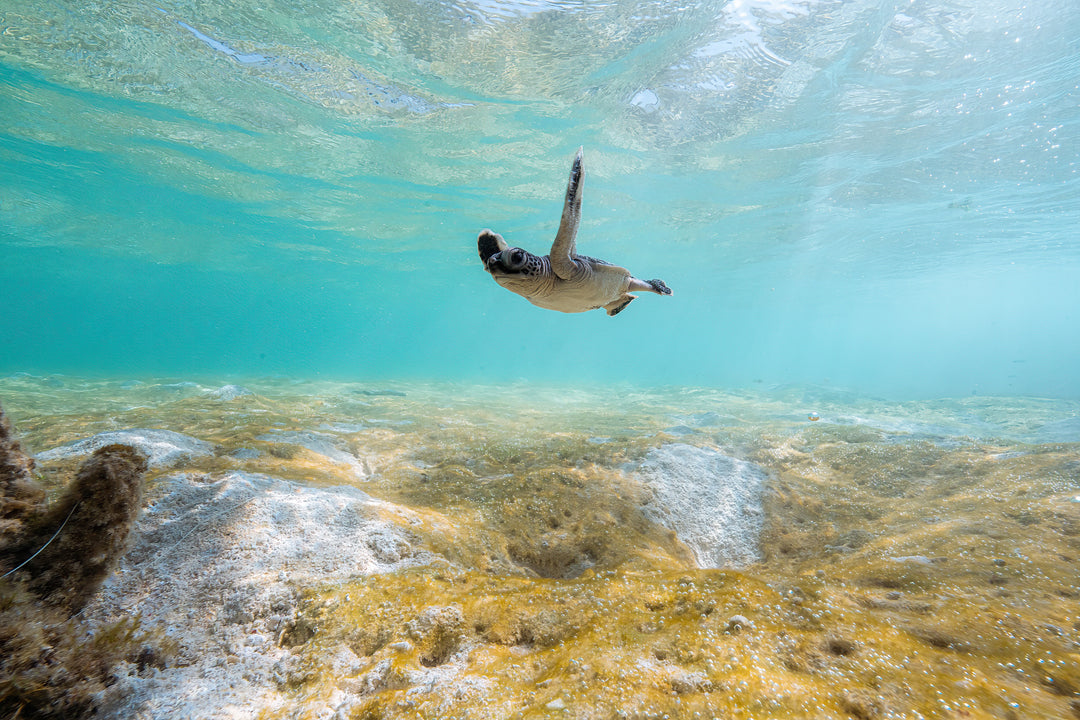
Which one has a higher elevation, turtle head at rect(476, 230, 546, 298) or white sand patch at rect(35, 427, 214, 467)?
turtle head at rect(476, 230, 546, 298)

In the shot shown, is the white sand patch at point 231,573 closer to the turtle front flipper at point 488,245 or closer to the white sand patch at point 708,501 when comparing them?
the turtle front flipper at point 488,245

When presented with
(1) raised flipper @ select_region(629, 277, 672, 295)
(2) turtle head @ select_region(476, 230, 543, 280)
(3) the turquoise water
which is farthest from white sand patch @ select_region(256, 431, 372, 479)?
(3) the turquoise water

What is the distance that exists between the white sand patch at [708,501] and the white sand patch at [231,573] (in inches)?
121

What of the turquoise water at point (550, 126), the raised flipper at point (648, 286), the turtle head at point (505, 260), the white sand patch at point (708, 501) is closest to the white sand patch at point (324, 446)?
the turtle head at point (505, 260)

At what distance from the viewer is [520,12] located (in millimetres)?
11305

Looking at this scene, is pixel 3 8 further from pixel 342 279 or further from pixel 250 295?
pixel 250 295

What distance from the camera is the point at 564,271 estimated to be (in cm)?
357

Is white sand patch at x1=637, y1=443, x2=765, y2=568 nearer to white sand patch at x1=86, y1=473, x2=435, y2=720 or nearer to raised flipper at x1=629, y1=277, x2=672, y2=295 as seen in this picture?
raised flipper at x1=629, y1=277, x2=672, y2=295

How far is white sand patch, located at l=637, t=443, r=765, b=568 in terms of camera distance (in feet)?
15.9

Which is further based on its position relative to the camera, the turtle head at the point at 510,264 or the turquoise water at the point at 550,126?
the turquoise water at the point at 550,126

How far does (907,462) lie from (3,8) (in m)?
24.0

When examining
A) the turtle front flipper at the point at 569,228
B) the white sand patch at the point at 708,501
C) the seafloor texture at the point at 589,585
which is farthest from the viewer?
the white sand patch at the point at 708,501

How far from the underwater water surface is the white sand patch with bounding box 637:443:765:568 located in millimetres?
53

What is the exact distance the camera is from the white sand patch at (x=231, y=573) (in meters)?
2.26
